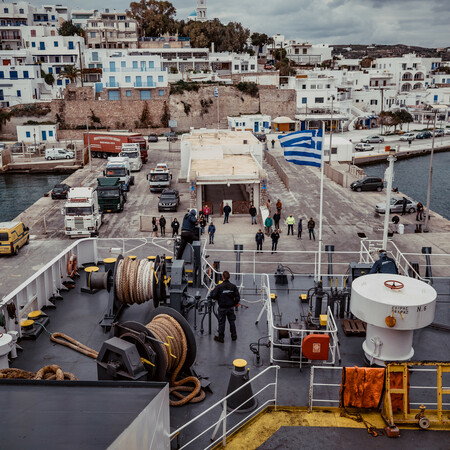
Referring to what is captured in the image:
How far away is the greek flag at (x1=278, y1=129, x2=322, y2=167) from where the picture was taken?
15.6m

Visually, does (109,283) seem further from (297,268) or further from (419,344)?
(297,268)

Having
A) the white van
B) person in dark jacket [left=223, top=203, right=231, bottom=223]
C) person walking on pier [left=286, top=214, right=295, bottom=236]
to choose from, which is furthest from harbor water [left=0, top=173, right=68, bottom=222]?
person walking on pier [left=286, top=214, right=295, bottom=236]

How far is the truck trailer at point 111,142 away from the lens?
59594 millimetres

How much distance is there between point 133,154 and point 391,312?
49.2 meters

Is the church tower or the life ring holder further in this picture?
the church tower

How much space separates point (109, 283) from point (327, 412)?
17.3 ft

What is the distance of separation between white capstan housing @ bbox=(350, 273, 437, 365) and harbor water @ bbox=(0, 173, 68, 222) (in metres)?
42.5

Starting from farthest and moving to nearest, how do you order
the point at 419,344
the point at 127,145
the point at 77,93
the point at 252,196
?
the point at 77,93 < the point at 127,145 < the point at 252,196 < the point at 419,344

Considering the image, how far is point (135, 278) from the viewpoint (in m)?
10.2

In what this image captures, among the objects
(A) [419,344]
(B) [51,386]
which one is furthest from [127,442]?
(A) [419,344]

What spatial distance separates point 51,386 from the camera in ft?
19.0

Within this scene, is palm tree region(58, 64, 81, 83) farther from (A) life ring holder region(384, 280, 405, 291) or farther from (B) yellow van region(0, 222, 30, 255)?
(A) life ring holder region(384, 280, 405, 291)

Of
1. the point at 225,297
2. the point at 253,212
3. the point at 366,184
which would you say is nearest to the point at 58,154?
→ the point at 366,184

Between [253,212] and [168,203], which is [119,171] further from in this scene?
[253,212]
